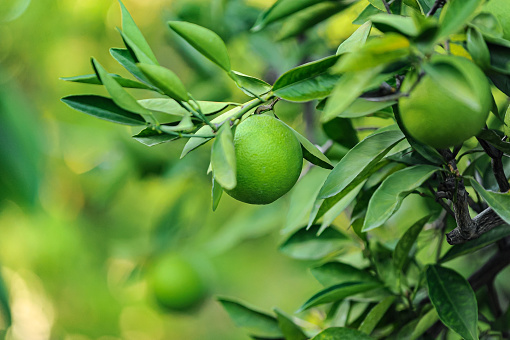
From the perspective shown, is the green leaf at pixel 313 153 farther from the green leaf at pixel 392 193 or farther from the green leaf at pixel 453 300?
the green leaf at pixel 453 300

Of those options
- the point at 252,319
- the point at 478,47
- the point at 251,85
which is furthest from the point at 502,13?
the point at 252,319

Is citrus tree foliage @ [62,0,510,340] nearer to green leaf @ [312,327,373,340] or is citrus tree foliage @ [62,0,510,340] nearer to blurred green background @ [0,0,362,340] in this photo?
green leaf @ [312,327,373,340]

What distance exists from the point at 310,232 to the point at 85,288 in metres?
1.43

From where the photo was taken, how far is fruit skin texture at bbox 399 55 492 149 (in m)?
0.30

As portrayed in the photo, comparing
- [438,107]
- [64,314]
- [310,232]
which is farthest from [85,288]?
[438,107]

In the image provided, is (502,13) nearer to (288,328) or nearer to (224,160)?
(224,160)

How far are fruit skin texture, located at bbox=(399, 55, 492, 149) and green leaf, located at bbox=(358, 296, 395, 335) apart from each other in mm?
261

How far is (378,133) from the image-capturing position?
42 cm

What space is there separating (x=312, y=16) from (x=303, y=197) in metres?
0.23

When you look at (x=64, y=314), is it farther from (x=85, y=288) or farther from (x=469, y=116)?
(x=469, y=116)

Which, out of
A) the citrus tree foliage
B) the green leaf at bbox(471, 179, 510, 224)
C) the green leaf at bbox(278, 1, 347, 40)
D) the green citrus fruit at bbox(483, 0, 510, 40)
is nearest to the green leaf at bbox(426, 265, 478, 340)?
the citrus tree foliage

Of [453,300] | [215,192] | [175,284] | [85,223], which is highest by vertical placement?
[215,192]

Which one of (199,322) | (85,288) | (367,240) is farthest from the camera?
(199,322)

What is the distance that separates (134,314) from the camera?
6.61 feet
